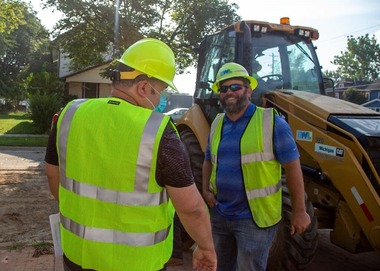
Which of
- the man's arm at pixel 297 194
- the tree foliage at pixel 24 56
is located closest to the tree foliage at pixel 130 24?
the man's arm at pixel 297 194

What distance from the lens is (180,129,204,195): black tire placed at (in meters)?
4.78

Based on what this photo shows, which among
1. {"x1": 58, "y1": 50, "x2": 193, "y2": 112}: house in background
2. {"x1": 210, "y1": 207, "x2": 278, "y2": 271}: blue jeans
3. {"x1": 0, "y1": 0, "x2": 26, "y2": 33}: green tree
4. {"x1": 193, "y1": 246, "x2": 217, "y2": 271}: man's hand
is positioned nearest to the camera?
{"x1": 193, "y1": 246, "x2": 217, "y2": 271}: man's hand

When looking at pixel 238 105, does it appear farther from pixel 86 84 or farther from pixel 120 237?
pixel 86 84

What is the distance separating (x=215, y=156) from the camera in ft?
10.5

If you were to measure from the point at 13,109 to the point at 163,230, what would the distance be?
50.3 m

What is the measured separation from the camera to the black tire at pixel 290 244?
379 cm

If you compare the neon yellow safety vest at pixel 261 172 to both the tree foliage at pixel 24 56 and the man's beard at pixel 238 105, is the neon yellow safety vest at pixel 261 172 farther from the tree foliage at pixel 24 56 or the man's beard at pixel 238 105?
the tree foliage at pixel 24 56

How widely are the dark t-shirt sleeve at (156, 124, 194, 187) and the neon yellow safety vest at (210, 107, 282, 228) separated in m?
1.15

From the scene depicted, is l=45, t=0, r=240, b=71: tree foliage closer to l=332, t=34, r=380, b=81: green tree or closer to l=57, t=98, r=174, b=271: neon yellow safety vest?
l=57, t=98, r=174, b=271: neon yellow safety vest

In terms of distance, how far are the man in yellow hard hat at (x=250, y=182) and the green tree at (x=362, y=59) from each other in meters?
85.6

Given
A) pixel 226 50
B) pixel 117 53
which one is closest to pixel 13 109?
pixel 117 53

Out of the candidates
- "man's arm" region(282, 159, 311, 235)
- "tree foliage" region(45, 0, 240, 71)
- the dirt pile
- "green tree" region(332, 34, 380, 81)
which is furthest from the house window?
"green tree" region(332, 34, 380, 81)

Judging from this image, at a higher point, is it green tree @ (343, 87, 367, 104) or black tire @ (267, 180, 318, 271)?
green tree @ (343, 87, 367, 104)

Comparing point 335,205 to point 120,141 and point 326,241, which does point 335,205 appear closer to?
point 326,241
